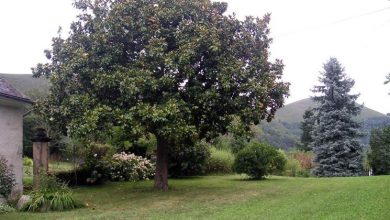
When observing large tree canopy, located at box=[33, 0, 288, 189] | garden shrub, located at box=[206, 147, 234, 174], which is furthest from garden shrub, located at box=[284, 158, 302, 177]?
large tree canopy, located at box=[33, 0, 288, 189]

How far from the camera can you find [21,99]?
13.1 metres

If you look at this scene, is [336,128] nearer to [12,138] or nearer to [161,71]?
[161,71]

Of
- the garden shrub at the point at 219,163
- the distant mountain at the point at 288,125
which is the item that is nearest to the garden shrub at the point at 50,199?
the garden shrub at the point at 219,163

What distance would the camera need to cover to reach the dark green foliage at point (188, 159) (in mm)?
20609

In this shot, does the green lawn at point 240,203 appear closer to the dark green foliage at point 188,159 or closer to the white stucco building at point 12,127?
the white stucco building at point 12,127

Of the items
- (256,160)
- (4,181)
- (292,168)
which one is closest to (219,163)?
(292,168)

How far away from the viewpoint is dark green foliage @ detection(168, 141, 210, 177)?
20.6 m

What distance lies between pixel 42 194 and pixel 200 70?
5.71m

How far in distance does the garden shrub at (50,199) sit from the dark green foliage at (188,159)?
853 cm

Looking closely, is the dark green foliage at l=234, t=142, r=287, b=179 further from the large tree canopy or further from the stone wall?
the stone wall

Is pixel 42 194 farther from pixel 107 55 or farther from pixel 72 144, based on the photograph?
pixel 72 144

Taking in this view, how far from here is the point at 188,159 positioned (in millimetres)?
20828

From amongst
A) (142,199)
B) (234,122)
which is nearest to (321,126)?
(234,122)

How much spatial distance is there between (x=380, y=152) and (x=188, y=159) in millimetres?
10989
